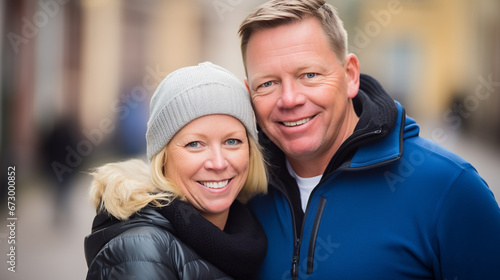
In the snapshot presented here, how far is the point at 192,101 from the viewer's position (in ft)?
6.91

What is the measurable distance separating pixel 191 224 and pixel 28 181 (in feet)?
23.9

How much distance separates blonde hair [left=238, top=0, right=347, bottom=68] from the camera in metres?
2.34

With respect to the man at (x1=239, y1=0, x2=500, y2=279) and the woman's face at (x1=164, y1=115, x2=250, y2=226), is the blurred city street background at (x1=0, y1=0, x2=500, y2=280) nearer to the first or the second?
the woman's face at (x1=164, y1=115, x2=250, y2=226)

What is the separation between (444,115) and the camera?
581 inches

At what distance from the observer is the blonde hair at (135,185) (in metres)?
2.03

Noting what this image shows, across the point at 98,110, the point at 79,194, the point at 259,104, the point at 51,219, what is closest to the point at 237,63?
the point at 98,110

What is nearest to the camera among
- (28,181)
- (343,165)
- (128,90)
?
(343,165)

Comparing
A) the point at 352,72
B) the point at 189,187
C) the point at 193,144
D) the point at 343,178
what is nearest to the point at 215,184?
the point at 189,187

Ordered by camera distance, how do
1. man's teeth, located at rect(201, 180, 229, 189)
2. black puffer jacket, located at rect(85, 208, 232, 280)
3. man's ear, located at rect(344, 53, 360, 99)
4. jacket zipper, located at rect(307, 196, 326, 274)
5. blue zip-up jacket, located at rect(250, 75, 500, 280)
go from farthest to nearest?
man's ear, located at rect(344, 53, 360, 99)
man's teeth, located at rect(201, 180, 229, 189)
jacket zipper, located at rect(307, 196, 326, 274)
blue zip-up jacket, located at rect(250, 75, 500, 280)
black puffer jacket, located at rect(85, 208, 232, 280)

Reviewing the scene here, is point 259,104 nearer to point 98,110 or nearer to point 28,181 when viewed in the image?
point 28,181

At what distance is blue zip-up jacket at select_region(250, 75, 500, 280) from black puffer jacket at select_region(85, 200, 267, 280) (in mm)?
230

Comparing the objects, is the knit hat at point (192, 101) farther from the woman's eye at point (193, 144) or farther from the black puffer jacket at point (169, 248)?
the black puffer jacket at point (169, 248)

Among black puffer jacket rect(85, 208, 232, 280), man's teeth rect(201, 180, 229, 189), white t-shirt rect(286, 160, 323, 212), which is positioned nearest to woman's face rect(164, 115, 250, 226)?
man's teeth rect(201, 180, 229, 189)

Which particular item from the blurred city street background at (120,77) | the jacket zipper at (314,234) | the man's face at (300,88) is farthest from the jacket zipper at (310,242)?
the blurred city street background at (120,77)
